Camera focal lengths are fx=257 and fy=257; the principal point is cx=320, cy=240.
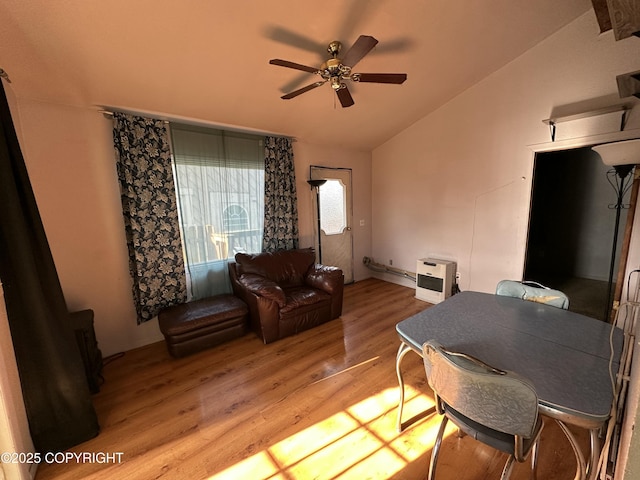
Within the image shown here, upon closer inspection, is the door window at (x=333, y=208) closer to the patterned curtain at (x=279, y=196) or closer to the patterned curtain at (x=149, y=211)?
the patterned curtain at (x=279, y=196)

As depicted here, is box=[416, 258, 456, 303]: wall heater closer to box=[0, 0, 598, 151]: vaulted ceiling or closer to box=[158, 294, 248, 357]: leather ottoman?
box=[0, 0, 598, 151]: vaulted ceiling

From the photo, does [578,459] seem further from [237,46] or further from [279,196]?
[279,196]

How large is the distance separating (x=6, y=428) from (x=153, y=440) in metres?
0.73

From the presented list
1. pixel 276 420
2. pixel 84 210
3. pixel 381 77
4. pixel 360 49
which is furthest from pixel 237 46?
pixel 276 420

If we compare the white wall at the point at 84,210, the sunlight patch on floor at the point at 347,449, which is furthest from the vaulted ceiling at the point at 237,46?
the sunlight patch on floor at the point at 347,449

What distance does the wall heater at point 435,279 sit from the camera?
362 cm

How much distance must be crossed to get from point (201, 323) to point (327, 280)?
1.46m

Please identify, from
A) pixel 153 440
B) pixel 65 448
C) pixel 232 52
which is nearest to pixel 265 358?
pixel 153 440

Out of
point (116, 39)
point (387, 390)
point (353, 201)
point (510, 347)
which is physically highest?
point (116, 39)

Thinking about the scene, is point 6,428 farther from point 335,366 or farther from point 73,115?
point 73,115

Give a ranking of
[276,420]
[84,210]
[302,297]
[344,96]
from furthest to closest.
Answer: [302,297] → [84,210] → [344,96] → [276,420]

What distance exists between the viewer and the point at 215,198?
3.08 metres

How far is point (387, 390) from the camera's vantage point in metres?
2.08

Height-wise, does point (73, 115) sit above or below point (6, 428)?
above
